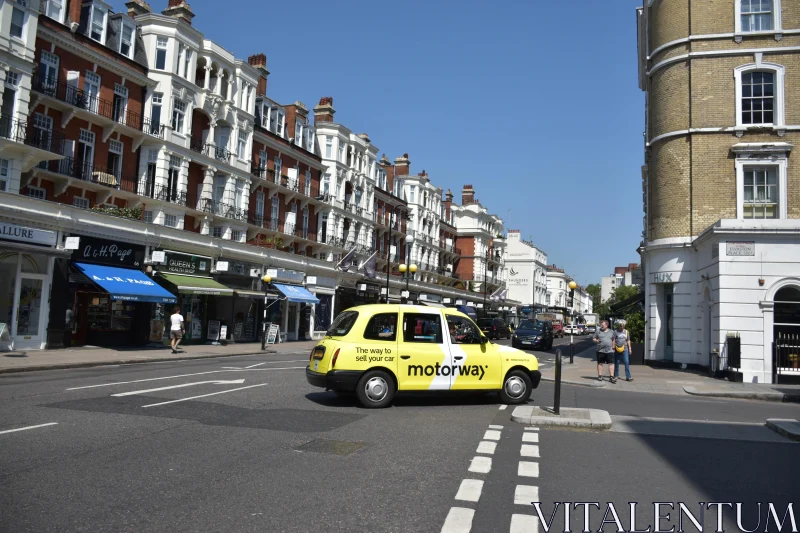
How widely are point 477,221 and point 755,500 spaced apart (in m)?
80.2

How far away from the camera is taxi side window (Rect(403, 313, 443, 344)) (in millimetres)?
11711

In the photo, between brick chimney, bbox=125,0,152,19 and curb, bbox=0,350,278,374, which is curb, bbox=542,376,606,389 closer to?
curb, bbox=0,350,278,374

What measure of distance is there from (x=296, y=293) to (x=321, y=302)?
5.94 meters

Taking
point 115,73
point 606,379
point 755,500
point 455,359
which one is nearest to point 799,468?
point 755,500

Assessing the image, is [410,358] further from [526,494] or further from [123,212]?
[123,212]

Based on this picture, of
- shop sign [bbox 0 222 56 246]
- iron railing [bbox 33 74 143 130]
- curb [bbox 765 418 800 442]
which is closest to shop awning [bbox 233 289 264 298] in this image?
iron railing [bbox 33 74 143 130]

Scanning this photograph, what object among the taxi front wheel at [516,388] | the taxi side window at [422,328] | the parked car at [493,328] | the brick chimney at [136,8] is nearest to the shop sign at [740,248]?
the taxi front wheel at [516,388]

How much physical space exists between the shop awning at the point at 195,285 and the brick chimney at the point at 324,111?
904 inches

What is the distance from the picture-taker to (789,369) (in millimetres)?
19875

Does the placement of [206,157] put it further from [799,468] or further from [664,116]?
[799,468]

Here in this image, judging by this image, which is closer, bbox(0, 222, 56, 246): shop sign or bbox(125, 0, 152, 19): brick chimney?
bbox(0, 222, 56, 246): shop sign

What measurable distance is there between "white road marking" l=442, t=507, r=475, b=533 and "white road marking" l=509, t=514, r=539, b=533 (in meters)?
0.35

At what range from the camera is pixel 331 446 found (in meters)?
7.90

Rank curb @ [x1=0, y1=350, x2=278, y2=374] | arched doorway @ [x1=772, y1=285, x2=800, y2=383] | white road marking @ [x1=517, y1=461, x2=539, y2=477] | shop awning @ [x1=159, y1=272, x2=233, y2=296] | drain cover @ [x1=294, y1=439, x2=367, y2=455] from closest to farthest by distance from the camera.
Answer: white road marking @ [x1=517, y1=461, x2=539, y2=477] < drain cover @ [x1=294, y1=439, x2=367, y2=455] < curb @ [x1=0, y1=350, x2=278, y2=374] < arched doorway @ [x1=772, y1=285, x2=800, y2=383] < shop awning @ [x1=159, y1=272, x2=233, y2=296]
